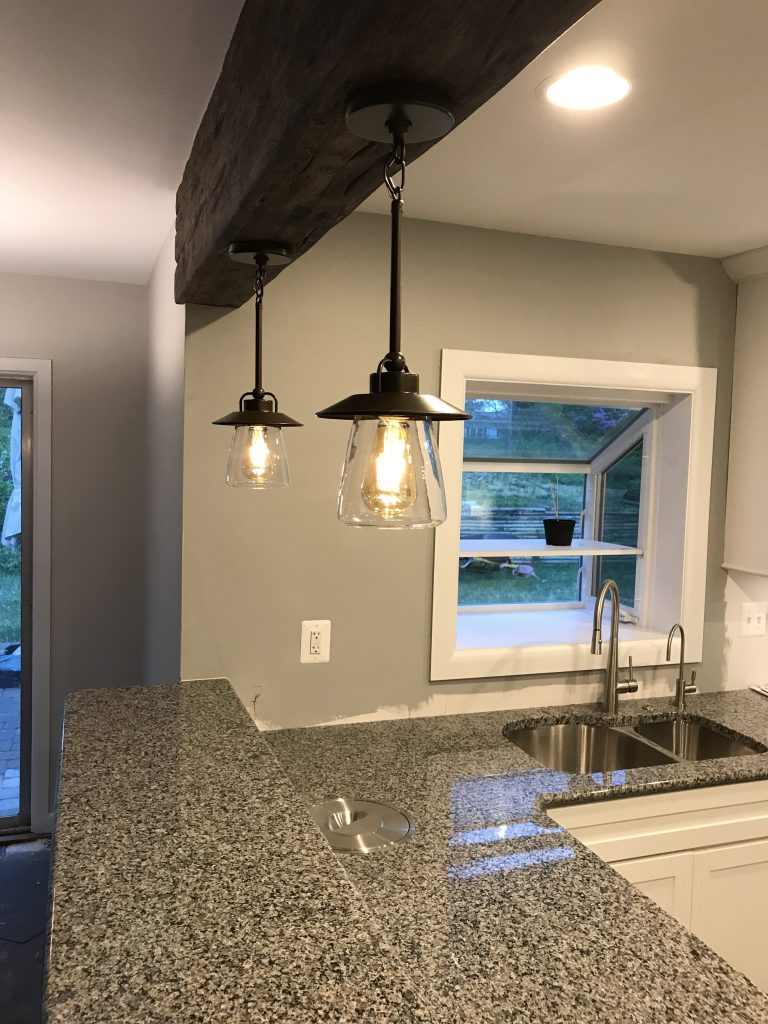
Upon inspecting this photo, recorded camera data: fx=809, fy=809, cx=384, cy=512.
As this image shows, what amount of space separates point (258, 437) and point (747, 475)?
70.5 inches

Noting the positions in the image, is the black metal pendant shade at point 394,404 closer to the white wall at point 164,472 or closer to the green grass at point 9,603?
the white wall at point 164,472

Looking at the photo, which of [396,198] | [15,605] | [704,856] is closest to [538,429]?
[704,856]

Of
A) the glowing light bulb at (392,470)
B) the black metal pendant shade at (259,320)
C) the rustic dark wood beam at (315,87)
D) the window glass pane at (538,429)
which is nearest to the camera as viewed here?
the rustic dark wood beam at (315,87)

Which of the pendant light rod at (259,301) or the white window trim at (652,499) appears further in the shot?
the white window trim at (652,499)

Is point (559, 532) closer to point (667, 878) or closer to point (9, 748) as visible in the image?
point (667, 878)

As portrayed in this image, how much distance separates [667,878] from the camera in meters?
2.11

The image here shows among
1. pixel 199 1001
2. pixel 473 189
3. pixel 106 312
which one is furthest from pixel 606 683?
pixel 106 312

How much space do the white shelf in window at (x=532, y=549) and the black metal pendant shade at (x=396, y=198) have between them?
165 cm

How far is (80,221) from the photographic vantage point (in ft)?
8.29

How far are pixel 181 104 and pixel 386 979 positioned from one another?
61.6 inches

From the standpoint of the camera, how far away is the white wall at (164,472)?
227 cm

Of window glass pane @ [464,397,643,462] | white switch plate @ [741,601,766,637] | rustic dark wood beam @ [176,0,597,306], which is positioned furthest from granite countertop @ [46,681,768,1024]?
window glass pane @ [464,397,643,462]

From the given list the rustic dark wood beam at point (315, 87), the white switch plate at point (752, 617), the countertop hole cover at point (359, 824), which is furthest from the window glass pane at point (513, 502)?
the rustic dark wood beam at point (315, 87)

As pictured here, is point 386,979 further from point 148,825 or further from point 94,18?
point 94,18
